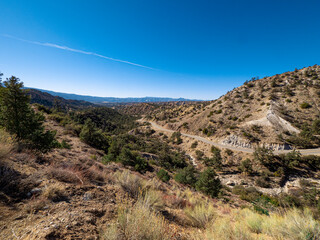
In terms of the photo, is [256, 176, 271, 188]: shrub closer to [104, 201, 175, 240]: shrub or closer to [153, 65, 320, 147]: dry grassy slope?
[153, 65, 320, 147]: dry grassy slope

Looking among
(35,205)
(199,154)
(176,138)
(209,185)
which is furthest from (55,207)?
(176,138)

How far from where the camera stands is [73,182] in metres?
4.71

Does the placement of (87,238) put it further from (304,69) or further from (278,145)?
(304,69)

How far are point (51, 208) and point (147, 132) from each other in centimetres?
5099

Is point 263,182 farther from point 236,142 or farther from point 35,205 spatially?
point 35,205

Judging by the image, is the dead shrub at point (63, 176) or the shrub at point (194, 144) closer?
the dead shrub at point (63, 176)

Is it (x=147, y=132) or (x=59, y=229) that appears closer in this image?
(x=59, y=229)

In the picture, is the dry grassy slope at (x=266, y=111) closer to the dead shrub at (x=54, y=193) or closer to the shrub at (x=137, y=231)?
the shrub at (x=137, y=231)

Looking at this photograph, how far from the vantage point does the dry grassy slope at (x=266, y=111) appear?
3055 cm

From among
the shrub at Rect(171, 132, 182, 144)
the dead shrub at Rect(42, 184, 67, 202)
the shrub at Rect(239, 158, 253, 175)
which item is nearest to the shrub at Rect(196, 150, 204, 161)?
the shrub at Rect(171, 132, 182, 144)

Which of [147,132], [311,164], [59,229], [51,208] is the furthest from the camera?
[147,132]

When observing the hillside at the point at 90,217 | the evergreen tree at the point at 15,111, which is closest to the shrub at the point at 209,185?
the hillside at the point at 90,217

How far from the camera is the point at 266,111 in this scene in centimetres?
3478

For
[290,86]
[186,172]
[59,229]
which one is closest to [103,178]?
[59,229]
